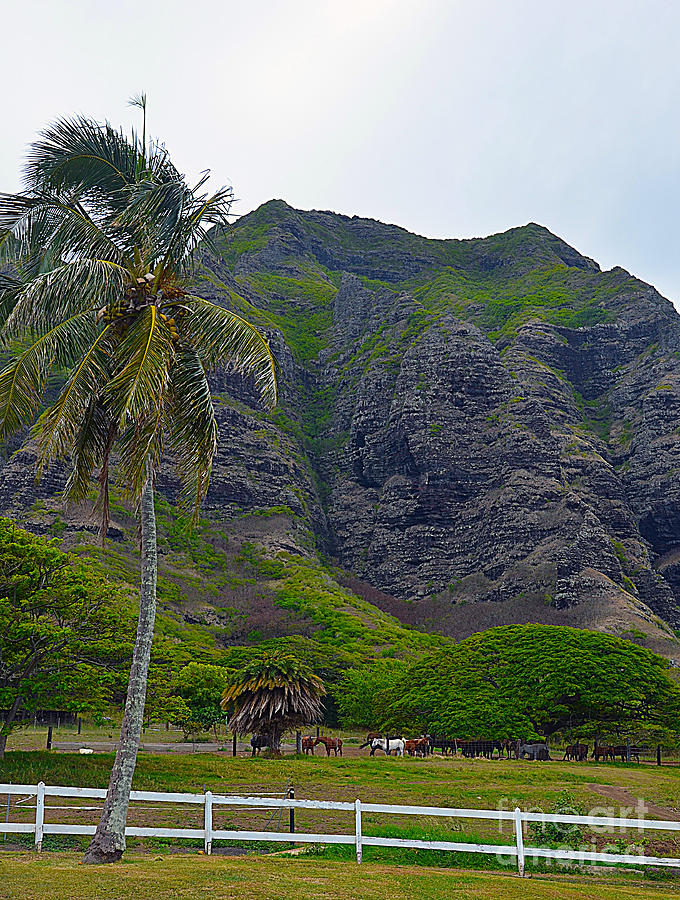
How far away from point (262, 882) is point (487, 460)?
469 ft

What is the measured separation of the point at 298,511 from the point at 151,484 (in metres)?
138

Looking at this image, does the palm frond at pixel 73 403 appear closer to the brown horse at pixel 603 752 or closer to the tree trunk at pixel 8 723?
the tree trunk at pixel 8 723

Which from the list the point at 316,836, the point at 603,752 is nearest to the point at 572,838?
the point at 316,836

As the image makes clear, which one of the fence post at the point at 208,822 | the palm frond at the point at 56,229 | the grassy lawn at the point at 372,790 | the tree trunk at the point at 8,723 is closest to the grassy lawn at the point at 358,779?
the grassy lawn at the point at 372,790

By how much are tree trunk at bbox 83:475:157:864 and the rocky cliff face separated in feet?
340

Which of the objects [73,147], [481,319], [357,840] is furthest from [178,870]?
[481,319]

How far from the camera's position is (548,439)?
146625mm

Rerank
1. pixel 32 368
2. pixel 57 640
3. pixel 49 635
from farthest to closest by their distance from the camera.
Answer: pixel 57 640
pixel 49 635
pixel 32 368

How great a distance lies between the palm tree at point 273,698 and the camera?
39.5 m

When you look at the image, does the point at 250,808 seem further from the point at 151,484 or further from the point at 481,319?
the point at 481,319

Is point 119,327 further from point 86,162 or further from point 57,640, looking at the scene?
point 57,640

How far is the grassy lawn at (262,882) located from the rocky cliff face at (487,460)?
10122cm

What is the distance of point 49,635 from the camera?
27656 millimetres

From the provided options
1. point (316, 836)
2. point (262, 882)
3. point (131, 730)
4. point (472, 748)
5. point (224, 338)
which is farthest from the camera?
point (472, 748)
